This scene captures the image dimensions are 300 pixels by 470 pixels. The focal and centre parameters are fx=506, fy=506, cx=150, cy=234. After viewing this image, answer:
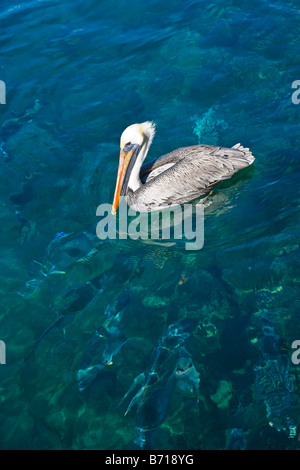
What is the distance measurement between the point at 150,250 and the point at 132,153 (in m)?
1.42

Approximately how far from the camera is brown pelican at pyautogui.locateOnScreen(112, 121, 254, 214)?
22.4 feet

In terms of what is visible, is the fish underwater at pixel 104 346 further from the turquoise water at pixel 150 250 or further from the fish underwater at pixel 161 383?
the fish underwater at pixel 161 383

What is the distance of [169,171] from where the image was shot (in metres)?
6.83

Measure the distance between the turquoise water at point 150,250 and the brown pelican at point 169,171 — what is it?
323 mm

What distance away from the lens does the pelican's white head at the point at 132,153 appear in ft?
22.2

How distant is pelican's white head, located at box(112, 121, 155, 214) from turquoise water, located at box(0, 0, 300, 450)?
39 cm

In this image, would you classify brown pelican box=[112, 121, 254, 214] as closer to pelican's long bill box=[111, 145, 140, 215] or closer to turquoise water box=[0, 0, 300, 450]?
pelican's long bill box=[111, 145, 140, 215]

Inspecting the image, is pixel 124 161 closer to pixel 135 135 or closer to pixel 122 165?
pixel 122 165

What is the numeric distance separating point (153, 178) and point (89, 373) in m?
2.89

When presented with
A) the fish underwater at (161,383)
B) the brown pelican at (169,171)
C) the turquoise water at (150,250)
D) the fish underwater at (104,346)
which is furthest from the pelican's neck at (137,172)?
the fish underwater at (161,383)

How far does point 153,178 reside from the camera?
6980 mm

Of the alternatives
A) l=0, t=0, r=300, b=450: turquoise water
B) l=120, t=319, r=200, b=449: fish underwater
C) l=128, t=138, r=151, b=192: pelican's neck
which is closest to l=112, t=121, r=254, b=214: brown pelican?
l=128, t=138, r=151, b=192: pelican's neck
